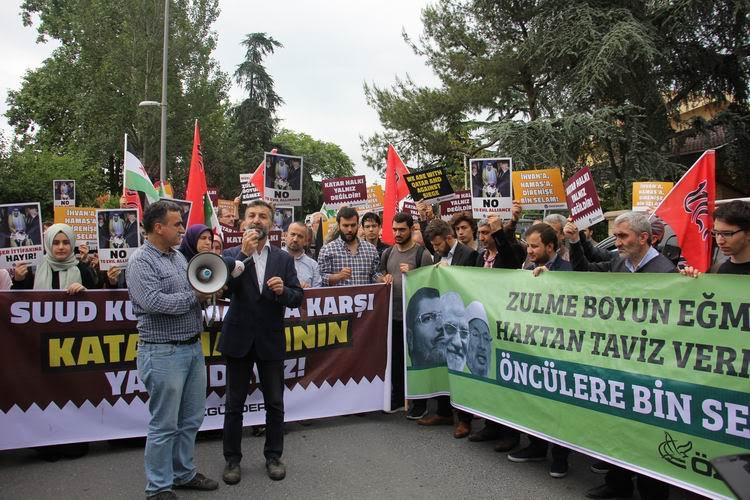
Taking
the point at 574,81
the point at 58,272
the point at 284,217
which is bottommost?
the point at 58,272

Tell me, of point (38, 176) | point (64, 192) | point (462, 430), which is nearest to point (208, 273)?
point (462, 430)

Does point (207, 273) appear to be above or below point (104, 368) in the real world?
above

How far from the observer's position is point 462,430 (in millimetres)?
5695

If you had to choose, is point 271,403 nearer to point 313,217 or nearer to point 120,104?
point 313,217

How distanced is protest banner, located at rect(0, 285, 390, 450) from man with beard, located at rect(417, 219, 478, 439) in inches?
31.4

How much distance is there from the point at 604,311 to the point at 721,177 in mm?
26672

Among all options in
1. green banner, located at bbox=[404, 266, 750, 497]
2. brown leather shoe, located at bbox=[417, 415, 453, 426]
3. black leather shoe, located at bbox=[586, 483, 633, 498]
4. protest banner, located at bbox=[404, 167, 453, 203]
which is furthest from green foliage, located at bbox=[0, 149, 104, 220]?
black leather shoe, located at bbox=[586, 483, 633, 498]

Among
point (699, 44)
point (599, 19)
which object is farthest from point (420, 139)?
point (699, 44)

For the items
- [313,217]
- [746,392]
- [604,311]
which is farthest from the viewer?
[313,217]

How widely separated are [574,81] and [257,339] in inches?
780

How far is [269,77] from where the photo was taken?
51.4 metres

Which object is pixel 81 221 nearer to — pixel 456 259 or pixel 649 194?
pixel 456 259

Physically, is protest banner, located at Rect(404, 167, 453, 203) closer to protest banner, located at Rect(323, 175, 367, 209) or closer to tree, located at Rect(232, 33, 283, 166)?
protest banner, located at Rect(323, 175, 367, 209)

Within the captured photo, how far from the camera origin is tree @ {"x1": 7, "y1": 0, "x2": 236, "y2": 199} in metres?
30.0
